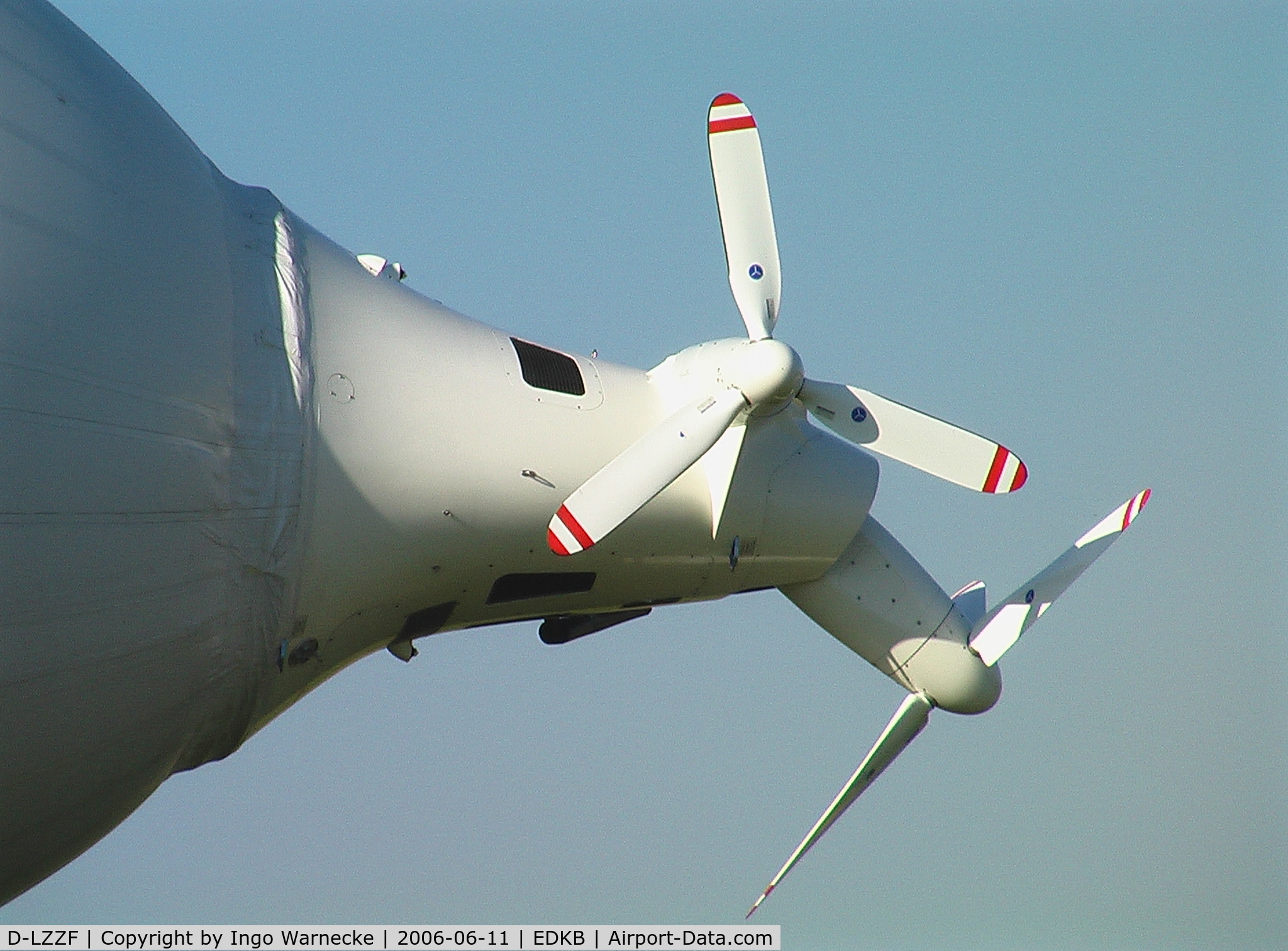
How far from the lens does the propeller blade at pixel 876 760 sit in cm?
1933

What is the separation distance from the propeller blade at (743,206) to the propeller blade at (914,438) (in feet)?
3.51

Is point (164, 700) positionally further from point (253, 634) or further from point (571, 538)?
point (571, 538)

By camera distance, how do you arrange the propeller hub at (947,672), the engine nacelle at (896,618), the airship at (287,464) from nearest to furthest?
1. the airship at (287,464)
2. the engine nacelle at (896,618)
3. the propeller hub at (947,672)

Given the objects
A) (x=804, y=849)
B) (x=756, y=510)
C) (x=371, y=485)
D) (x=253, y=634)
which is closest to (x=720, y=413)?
(x=756, y=510)

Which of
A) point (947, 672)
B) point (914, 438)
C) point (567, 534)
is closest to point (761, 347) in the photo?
point (914, 438)

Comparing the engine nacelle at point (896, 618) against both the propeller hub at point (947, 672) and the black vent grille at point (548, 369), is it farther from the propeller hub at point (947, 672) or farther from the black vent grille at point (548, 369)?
the black vent grille at point (548, 369)

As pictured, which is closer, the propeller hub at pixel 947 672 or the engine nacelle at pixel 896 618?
the engine nacelle at pixel 896 618

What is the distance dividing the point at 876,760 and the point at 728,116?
29.2 feet

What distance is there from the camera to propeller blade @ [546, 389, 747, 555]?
43.4ft

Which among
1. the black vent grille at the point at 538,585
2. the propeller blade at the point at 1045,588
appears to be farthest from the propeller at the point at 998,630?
the black vent grille at the point at 538,585

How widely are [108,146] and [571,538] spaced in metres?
5.22

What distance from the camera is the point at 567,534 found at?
13.2 metres

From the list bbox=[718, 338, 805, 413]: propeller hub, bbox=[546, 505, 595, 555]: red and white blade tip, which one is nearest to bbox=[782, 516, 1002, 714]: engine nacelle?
bbox=[718, 338, 805, 413]: propeller hub

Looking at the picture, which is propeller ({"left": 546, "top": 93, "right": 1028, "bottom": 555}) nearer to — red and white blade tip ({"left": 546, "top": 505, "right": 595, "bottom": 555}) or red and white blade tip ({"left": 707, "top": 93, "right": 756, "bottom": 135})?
red and white blade tip ({"left": 707, "top": 93, "right": 756, "bottom": 135})
